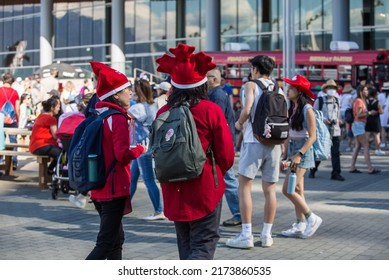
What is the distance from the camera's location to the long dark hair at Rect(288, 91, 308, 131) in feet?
27.4

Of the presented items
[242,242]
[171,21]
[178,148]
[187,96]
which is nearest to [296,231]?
[242,242]

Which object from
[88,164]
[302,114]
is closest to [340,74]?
[302,114]

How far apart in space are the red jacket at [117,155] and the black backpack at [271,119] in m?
1.94

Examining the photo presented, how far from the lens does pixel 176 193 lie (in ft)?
17.0

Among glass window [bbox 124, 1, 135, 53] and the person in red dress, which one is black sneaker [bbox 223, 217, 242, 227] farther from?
glass window [bbox 124, 1, 135, 53]

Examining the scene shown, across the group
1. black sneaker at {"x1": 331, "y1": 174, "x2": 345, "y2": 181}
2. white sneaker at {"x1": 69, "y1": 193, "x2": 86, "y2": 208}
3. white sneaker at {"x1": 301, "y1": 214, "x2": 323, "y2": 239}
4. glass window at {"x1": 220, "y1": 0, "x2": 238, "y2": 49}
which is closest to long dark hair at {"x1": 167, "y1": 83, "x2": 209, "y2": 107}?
white sneaker at {"x1": 301, "y1": 214, "x2": 323, "y2": 239}

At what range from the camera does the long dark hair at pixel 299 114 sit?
8344 millimetres

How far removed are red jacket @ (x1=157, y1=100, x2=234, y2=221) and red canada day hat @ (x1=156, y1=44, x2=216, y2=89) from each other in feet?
0.58

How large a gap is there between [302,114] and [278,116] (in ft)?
2.84

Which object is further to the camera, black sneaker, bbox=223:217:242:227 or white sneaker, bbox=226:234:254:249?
black sneaker, bbox=223:217:242:227

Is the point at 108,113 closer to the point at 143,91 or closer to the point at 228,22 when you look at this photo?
the point at 143,91

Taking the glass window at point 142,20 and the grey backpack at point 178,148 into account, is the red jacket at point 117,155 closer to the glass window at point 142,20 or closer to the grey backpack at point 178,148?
the grey backpack at point 178,148

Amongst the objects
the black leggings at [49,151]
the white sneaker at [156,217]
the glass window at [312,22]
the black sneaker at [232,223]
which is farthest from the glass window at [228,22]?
the black sneaker at [232,223]

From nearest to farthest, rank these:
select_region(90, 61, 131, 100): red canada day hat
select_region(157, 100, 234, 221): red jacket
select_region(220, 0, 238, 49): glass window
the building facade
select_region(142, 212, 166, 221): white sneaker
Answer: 1. select_region(157, 100, 234, 221): red jacket
2. select_region(90, 61, 131, 100): red canada day hat
3. select_region(142, 212, 166, 221): white sneaker
4. the building facade
5. select_region(220, 0, 238, 49): glass window
